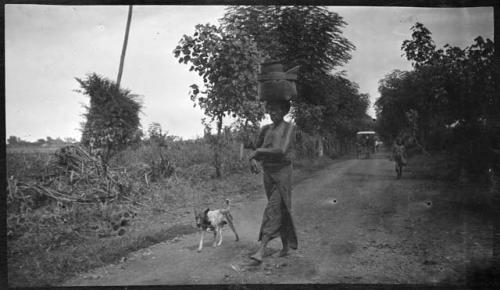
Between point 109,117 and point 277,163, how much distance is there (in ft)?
9.04

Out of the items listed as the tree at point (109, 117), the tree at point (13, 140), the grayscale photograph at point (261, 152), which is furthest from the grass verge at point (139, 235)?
the tree at point (13, 140)

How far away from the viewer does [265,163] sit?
5219 millimetres

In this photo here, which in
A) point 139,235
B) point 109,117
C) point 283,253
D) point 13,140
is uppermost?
point 109,117

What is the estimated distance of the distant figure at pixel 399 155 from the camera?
18.9ft

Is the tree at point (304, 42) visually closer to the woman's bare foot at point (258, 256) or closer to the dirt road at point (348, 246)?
the dirt road at point (348, 246)

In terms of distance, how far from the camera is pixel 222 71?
19.6 ft

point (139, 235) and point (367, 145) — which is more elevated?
point (367, 145)

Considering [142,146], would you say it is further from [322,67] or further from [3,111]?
[322,67]

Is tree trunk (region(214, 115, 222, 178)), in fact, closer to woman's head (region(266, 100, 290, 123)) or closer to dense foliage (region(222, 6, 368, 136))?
woman's head (region(266, 100, 290, 123))

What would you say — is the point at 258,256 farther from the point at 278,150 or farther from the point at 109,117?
the point at 109,117

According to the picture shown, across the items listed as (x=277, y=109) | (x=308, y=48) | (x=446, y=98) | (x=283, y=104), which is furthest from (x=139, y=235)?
(x=446, y=98)

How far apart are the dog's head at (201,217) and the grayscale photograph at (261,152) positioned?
2 cm

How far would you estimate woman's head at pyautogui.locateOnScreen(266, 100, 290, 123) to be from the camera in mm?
5168

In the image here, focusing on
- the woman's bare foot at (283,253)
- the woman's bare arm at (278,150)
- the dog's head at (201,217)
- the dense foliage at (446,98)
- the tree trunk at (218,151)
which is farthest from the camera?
the tree trunk at (218,151)
